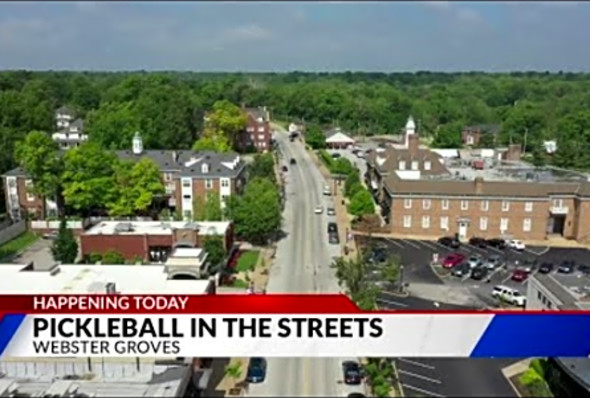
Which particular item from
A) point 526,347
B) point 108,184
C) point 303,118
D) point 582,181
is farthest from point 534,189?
point 303,118

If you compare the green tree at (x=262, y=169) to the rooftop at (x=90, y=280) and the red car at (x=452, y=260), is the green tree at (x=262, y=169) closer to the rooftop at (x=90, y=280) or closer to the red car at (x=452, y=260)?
the red car at (x=452, y=260)

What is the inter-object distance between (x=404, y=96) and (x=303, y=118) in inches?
231

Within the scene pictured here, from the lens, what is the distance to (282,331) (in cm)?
223

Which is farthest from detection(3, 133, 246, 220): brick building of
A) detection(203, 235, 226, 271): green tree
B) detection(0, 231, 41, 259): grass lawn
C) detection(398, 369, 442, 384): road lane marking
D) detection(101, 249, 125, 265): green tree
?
detection(398, 369, 442, 384): road lane marking

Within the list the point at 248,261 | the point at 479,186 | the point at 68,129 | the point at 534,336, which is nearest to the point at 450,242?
the point at 479,186

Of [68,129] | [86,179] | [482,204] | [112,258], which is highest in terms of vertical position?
[68,129]

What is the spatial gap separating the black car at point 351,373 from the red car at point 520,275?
705cm

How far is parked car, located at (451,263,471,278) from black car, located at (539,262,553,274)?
1.12m

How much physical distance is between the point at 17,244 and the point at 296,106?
81.2ft

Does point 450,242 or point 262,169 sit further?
point 262,169

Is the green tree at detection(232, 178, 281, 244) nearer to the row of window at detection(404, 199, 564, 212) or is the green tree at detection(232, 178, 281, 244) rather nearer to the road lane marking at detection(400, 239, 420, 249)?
the road lane marking at detection(400, 239, 420, 249)

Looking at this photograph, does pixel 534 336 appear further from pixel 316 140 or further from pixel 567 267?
pixel 316 140

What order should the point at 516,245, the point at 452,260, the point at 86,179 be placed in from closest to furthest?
the point at 452,260
the point at 516,245
the point at 86,179

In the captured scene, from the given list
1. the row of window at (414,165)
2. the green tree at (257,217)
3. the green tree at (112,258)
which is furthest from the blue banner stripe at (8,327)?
the row of window at (414,165)
